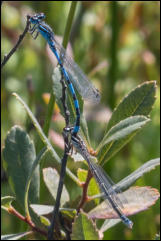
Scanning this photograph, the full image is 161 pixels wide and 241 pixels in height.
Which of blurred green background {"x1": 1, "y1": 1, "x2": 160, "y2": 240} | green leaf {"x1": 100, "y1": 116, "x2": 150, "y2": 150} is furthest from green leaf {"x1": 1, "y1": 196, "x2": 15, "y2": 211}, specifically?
blurred green background {"x1": 1, "y1": 1, "x2": 160, "y2": 240}

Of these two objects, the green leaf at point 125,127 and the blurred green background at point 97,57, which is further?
the blurred green background at point 97,57

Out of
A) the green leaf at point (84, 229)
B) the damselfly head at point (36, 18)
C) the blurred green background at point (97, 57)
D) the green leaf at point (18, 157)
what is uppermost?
the blurred green background at point (97, 57)

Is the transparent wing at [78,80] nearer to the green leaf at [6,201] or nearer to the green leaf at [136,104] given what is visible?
the green leaf at [136,104]

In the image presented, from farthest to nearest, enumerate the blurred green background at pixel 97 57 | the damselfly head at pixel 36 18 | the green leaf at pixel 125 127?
the blurred green background at pixel 97 57
the damselfly head at pixel 36 18
the green leaf at pixel 125 127

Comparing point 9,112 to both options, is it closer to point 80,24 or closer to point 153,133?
point 80,24

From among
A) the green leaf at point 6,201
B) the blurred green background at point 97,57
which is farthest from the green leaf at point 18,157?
the blurred green background at point 97,57

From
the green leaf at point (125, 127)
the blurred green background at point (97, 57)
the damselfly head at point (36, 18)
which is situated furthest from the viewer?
the blurred green background at point (97, 57)
